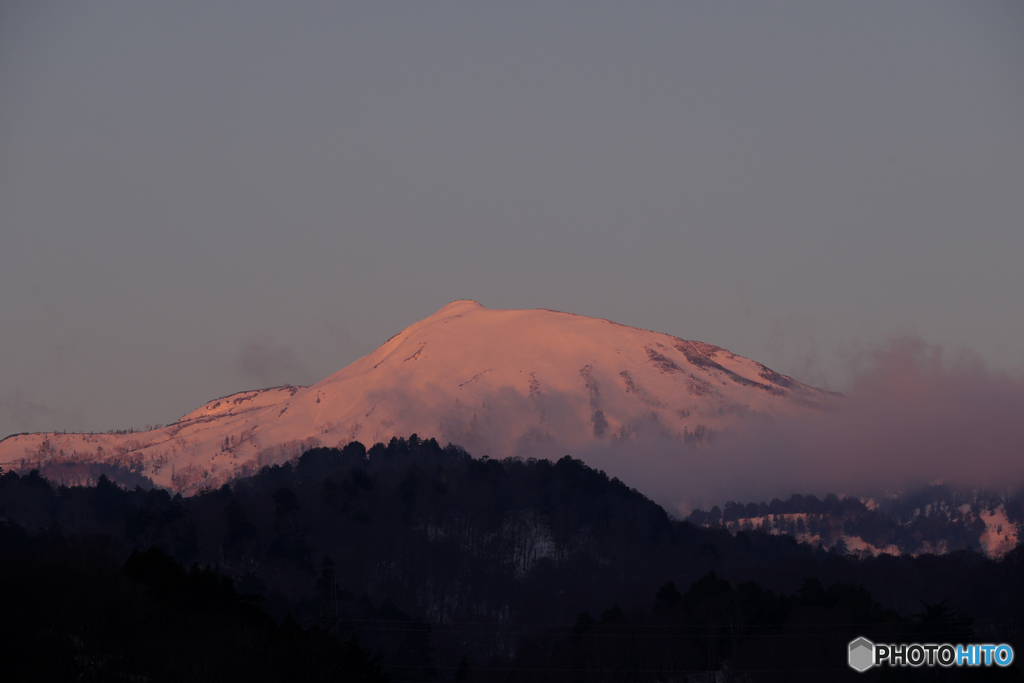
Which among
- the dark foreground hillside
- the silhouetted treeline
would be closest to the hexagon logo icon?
the dark foreground hillside

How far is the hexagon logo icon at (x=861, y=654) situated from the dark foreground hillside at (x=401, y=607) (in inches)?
37.3

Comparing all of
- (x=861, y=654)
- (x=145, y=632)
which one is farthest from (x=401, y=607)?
(x=145, y=632)

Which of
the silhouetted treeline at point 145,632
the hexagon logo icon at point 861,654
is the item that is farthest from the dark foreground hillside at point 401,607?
the hexagon logo icon at point 861,654

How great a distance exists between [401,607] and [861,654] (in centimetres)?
9870

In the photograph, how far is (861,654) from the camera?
88.1 meters

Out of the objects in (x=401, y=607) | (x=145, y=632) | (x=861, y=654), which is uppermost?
(x=145, y=632)

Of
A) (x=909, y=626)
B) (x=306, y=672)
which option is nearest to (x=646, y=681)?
(x=909, y=626)

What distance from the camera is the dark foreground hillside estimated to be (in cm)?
5334

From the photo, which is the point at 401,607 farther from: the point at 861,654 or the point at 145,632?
the point at 145,632

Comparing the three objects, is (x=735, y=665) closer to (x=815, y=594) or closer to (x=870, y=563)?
(x=815, y=594)

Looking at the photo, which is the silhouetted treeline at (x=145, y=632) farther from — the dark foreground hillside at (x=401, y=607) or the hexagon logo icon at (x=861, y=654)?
the hexagon logo icon at (x=861, y=654)

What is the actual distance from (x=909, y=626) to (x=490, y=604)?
320 ft

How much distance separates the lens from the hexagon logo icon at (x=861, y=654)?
86250 millimetres

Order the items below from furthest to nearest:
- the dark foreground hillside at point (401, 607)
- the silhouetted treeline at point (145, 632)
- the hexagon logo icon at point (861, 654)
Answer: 1. the hexagon logo icon at point (861, 654)
2. the dark foreground hillside at point (401, 607)
3. the silhouetted treeline at point (145, 632)
